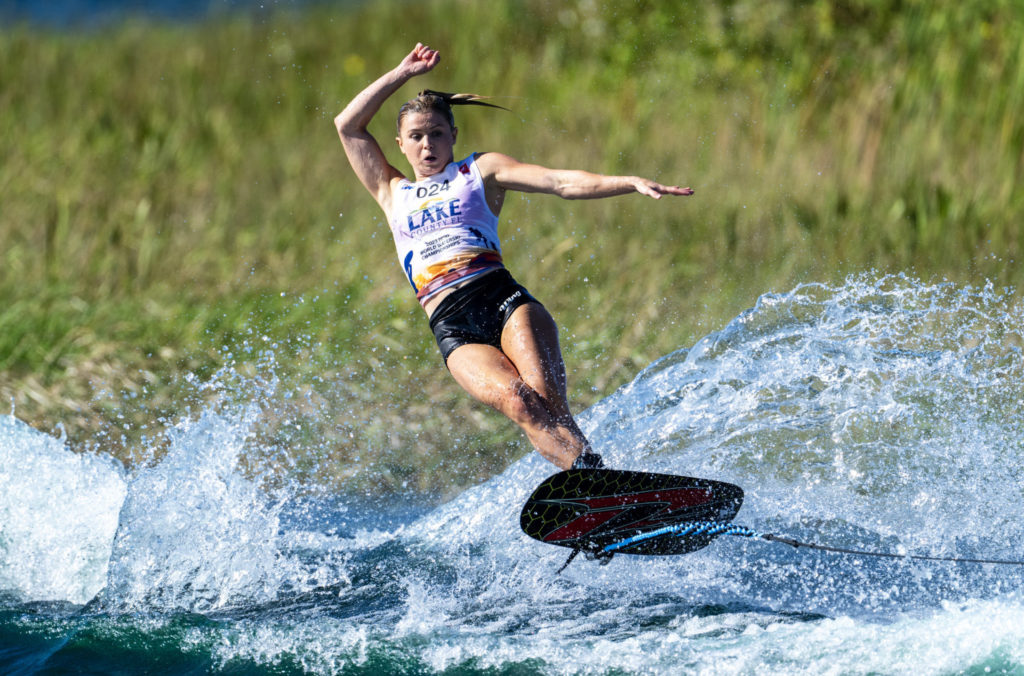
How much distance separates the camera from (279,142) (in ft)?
34.0

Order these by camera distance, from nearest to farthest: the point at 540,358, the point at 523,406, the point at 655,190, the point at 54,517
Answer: the point at 655,190, the point at 523,406, the point at 540,358, the point at 54,517

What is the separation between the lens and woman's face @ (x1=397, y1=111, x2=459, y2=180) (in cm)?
505

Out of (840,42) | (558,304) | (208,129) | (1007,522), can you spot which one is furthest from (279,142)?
(1007,522)

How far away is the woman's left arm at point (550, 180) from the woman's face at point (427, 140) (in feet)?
0.56

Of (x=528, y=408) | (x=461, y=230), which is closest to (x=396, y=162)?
(x=461, y=230)

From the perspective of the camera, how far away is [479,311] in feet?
16.5

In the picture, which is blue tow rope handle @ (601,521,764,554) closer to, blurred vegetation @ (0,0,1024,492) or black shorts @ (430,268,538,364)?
black shorts @ (430,268,538,364)

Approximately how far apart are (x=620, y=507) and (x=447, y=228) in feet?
4.75

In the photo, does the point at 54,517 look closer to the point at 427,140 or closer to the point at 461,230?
the point at 461,230

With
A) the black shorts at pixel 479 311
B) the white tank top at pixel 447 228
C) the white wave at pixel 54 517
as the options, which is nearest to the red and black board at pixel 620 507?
the black shorts at pixel 479 311

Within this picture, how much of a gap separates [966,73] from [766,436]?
4.73m

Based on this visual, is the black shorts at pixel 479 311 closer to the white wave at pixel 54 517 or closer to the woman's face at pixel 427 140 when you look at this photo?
the woman's face at pixel 427 140

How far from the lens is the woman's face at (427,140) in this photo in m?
5.05

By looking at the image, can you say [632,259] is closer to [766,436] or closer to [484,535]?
[766,436]
